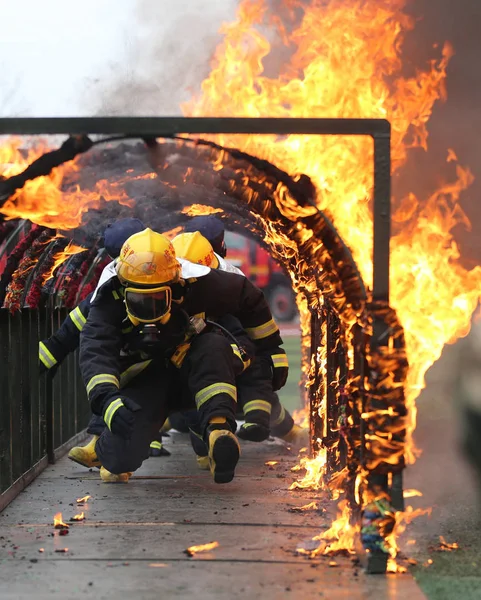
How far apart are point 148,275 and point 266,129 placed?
162 cm

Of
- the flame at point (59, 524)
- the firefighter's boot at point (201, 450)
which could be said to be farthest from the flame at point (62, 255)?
the flame at point (59, 524)

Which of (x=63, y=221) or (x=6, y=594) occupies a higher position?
(x=63, y=221)

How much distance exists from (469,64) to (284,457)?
3724mm

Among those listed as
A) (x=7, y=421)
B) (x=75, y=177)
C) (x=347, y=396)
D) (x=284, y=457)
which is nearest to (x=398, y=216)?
(x=347, y=396)

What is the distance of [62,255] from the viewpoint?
25.1ft

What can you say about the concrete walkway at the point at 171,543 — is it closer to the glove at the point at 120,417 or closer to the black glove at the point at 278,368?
the glove at the point at 120,417

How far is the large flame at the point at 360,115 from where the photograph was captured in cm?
508

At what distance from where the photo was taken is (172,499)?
6.55 m

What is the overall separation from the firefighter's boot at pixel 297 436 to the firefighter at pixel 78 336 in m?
2.07

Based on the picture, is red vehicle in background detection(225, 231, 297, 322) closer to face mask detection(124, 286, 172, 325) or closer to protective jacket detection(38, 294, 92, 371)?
protective jacket detection(38, 294, 92, 371)

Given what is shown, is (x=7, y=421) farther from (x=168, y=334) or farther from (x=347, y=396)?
(x=347, y=396)

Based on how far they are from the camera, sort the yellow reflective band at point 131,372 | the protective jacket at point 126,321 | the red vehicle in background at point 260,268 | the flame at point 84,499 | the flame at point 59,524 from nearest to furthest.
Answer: the flame at point 59,524
the protective jacket at point 126,321
the flame at point 84,499
the yellow reflective band at point 131,372
the red vehicle in background at point 260,268

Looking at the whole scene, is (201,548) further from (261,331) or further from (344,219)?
(261,331)

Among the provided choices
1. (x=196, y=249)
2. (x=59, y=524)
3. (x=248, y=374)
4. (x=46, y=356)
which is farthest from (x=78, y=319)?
(x=59, y=524)
